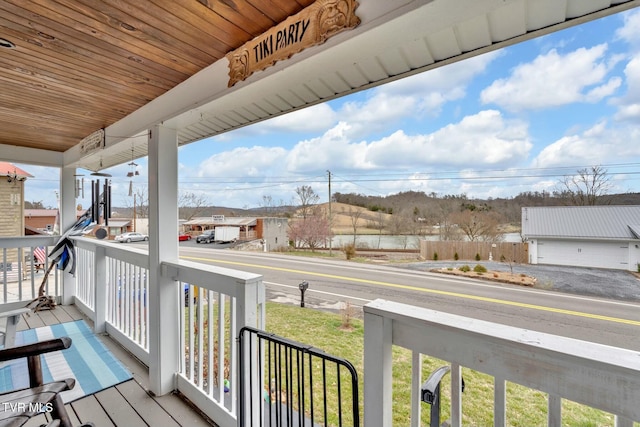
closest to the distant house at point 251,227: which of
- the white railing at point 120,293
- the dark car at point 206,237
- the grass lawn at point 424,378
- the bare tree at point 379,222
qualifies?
the dark car at point 206,237

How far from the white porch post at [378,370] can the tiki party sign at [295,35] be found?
3.30ft

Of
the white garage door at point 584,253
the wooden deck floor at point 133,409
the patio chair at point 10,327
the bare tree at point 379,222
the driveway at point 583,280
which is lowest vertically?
the wooden deck floor at point 133,409

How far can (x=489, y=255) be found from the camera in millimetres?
1485

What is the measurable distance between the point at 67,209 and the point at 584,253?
17.0 ft

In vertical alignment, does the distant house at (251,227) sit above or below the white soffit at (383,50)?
below

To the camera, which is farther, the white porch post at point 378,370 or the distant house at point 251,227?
the distant house at point 251,227

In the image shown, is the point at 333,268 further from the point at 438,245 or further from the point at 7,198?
the point at 7,198

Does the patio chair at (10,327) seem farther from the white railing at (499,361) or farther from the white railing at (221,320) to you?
the white railing at (499,361)

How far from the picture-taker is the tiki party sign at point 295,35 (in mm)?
1060

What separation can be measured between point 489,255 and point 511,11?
1.02 m

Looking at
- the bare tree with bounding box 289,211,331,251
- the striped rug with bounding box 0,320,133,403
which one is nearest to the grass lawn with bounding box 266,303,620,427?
the bare tree with bounding box 289,211,331,251

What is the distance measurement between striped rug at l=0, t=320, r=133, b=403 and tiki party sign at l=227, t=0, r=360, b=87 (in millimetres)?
2363

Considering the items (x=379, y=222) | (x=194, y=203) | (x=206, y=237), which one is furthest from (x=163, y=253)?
(x=379, y=222)

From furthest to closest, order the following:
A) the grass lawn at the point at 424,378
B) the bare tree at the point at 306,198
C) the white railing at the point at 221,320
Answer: the bare tree at the point at 306,198 < the white railing at the point at 221,320 < the grass lawn at the point at 424,378
